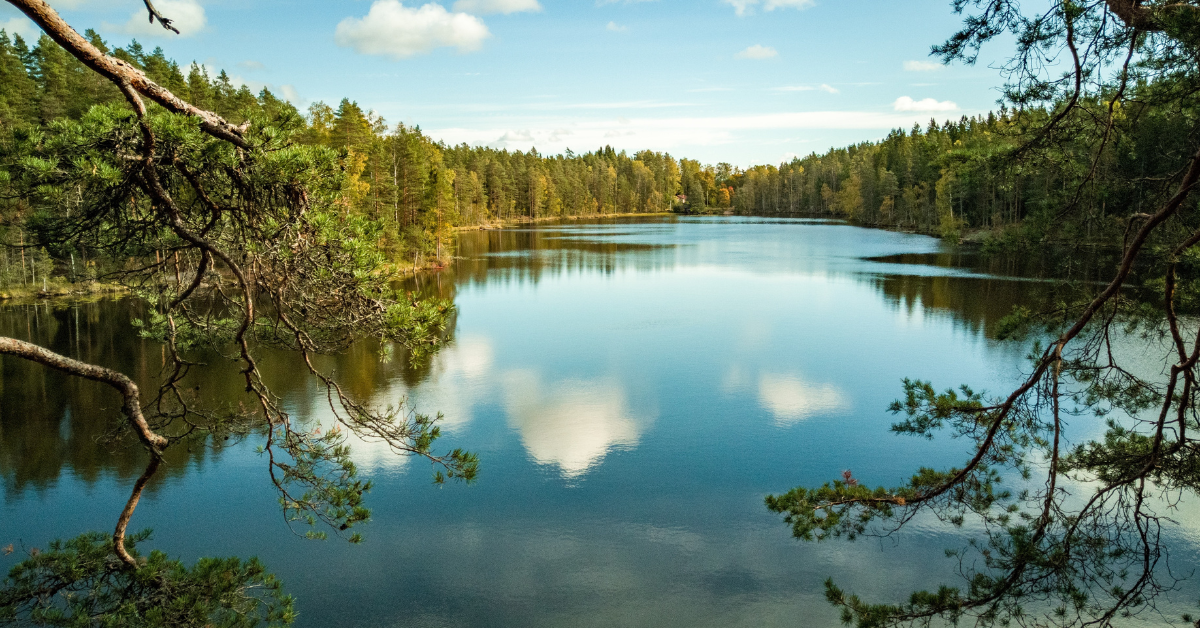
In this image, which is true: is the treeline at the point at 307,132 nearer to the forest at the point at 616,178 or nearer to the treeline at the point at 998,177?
the forest at the point at 616,178

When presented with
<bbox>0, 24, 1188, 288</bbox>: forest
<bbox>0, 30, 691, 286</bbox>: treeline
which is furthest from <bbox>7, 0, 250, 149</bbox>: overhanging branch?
<bbox>0, 30, 691, 286</bbox>: treeline

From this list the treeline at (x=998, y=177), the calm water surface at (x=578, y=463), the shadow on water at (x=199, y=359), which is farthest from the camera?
the shadow on water at (x=199, y=359)

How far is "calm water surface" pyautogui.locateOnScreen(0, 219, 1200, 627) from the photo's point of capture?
850cm

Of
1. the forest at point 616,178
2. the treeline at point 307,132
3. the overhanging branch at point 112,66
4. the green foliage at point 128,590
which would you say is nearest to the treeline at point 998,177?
the forest at point 616,178

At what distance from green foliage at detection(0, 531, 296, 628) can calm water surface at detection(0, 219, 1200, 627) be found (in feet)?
15.6

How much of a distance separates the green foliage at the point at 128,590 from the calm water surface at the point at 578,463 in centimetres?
475

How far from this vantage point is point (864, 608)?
406cm

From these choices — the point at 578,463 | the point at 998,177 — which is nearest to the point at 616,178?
the point at 578,463

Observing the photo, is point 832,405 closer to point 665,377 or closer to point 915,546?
point 665,377

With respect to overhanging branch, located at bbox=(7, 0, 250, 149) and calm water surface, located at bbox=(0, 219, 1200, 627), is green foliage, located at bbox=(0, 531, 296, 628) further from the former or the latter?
calm water surface, located at bbox=(0, 219, 1200, 627)

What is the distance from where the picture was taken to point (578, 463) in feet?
39.2

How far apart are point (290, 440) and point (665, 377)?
12912mm

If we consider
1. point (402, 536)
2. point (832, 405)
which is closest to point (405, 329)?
point (402, 536)

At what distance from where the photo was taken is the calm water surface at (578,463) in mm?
8500
